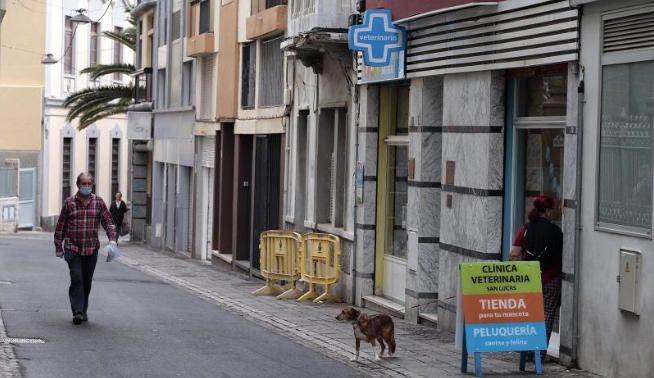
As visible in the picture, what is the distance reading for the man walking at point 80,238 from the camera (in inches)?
611

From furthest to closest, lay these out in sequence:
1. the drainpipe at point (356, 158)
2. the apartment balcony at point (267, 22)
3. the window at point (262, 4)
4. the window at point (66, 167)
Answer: the window at point (66, 167)
the window at point (262, 4)
the apartment balcony at point (267, 22)
the drainpipe at point (356, 158)

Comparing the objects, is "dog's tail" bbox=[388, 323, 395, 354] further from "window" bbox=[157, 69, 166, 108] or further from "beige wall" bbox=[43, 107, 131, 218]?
"beige wall" bbox=[43, 107, 131, 218]

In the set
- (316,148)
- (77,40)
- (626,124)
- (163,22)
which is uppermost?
(77,40)

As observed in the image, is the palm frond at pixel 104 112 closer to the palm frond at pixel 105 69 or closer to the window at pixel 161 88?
the palm frond at pixel 105 69

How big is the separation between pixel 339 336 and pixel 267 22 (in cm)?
1222

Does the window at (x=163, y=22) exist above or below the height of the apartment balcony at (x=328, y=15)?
above

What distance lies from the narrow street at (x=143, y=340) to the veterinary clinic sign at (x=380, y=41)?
3.96m

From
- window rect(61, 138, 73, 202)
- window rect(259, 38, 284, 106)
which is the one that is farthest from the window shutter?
window rect(61, 138, 73, 202)

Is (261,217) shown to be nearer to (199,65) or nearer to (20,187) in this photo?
(199,65)

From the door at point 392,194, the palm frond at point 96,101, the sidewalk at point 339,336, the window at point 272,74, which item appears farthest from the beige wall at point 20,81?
the door at point 392,194

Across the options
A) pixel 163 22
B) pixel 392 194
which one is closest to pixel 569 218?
pixel 392 194

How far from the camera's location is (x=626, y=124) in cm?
1191

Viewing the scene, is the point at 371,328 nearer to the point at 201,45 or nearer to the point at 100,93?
the point at 201,45

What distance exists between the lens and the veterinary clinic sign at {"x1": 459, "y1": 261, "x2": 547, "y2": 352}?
12.2 meters
